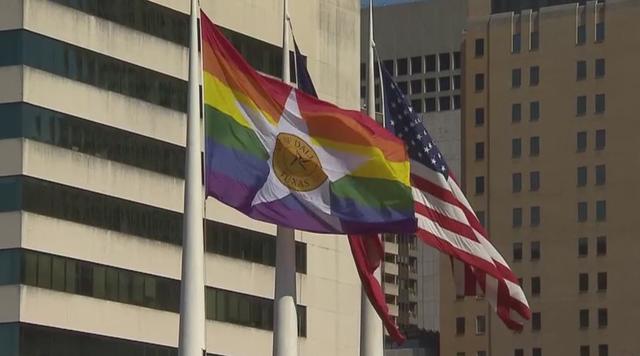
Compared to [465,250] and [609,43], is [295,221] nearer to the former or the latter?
[465,250]

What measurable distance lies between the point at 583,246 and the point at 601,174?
6.30m

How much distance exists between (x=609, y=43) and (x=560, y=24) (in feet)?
18.7

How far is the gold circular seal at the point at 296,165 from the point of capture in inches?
1716

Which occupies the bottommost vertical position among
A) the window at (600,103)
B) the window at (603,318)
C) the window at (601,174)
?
the window at (603,318)

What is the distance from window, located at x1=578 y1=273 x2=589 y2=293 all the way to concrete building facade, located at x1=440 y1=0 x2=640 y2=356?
156mm

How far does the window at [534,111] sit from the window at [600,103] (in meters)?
5.56

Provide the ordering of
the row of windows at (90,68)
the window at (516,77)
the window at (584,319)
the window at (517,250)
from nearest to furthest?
1. the row of windows at (90,68)
2. the window at (584,319)
3. the window at (517,250)
4. the window at (516,77)

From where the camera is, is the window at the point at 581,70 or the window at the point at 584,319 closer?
the window at the point at 584,319

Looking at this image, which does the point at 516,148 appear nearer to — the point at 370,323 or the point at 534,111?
the point at 534,111

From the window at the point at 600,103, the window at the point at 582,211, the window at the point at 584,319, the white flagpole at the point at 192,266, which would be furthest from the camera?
the window at the point at 582,211

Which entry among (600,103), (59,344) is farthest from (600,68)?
(59,344)

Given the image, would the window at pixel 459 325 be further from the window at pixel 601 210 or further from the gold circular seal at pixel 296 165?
the gold circular seal at pixel 296 165

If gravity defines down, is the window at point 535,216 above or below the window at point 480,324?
above

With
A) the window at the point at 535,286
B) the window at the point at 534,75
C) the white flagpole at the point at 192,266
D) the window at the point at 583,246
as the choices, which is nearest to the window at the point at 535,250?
the window at the point at 535,286
